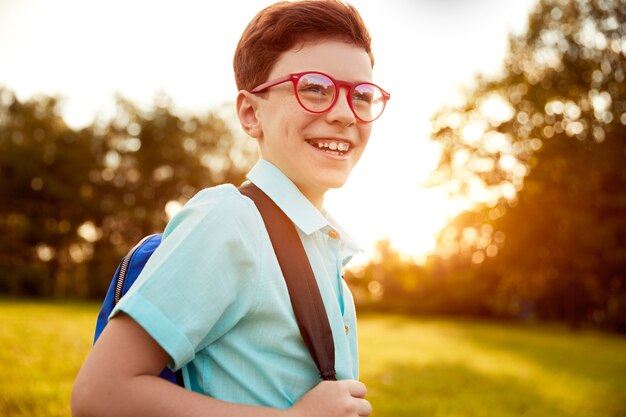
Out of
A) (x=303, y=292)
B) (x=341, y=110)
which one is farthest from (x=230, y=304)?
(x=341, y=110)

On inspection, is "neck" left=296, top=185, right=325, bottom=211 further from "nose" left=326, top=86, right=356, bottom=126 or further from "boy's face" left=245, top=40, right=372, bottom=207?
"nose" left=326, top=86, right=356, bottom=126

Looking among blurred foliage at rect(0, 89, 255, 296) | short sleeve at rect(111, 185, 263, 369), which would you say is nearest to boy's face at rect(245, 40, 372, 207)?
short sleeve at rect(111, 185, 263, 369)

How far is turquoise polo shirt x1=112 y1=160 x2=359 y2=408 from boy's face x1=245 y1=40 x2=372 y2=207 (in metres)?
0.13

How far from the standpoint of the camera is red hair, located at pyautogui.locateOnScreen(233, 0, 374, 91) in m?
1.78

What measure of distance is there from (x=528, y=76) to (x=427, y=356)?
1800 centimetres

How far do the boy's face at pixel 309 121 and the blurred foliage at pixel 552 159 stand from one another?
82.3 feet

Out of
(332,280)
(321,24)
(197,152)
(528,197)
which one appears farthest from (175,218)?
(197,152)

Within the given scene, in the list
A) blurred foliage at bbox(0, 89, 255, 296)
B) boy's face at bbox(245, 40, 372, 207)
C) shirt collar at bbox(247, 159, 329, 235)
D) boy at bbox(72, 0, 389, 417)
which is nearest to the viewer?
boy at bbox(72, 0, 389, 417)

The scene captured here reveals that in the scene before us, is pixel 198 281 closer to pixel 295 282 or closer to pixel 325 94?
pixel 295 282

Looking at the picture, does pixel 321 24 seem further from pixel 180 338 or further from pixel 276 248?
pixel 180 338

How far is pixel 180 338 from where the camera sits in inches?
50.8

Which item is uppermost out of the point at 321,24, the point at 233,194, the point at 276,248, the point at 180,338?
the point at 321,24

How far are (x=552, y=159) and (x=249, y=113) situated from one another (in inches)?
1034

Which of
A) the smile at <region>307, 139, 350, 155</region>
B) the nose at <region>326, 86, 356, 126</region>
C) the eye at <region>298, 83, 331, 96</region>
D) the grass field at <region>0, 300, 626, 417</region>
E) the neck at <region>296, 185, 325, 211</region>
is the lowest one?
the grass field at <region>0, 300, 626, 417</region>
